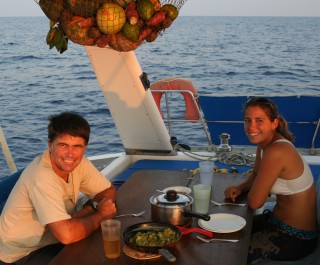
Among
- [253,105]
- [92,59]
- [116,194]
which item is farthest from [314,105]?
[116,194]

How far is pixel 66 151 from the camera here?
2.42 meters

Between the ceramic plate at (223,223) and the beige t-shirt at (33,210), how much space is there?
654 mm

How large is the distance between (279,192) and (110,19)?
1356 mm

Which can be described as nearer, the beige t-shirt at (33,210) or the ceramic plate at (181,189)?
the beige t-shirt at (33,210)

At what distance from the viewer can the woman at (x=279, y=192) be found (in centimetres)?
265

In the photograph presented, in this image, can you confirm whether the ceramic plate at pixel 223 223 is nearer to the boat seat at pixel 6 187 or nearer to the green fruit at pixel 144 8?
the green fruit at pixel 144 8

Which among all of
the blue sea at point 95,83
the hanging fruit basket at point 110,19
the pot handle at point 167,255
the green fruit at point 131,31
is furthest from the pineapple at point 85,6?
the blue sea at point 95,83

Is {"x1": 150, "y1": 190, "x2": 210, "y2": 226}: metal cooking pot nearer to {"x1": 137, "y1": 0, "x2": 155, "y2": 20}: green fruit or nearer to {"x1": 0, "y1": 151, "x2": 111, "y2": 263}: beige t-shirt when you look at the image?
{"x1": 0, "y1": 151, "x2": 111, "y2": 263}: beige t-shirt

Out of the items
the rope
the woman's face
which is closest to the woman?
the woman's face

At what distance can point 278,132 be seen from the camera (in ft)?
9.57

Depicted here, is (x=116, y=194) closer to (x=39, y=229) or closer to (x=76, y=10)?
(x=39, y=229)

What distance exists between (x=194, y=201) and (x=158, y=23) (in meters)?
0.93

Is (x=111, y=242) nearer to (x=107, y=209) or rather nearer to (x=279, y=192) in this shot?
(x=107, y=209)

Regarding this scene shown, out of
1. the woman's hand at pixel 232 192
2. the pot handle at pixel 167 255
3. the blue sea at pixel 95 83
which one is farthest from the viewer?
the blue sea at pixel 95 83
